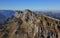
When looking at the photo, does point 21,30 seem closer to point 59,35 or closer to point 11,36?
point 11,36

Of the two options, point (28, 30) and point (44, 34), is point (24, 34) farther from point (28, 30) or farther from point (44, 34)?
point (44, 34)

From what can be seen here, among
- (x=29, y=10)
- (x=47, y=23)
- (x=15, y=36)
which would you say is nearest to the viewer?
(x=47, y=23)

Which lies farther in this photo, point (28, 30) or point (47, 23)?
point (28, 30)

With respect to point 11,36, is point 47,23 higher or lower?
higher

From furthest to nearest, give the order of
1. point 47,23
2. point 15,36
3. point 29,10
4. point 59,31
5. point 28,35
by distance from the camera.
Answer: point 29,10 < point 15,36 < point 28,35 < point 47,23 < point 59,31

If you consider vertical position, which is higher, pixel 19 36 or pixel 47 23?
pixel 47 23

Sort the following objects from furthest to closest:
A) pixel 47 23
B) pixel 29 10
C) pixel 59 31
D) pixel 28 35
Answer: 1. pixel 29 10
2. pixel 28 35
3. pixel 47 23
4. pixel 59 31

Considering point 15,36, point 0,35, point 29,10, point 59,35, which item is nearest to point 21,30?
point 15,36

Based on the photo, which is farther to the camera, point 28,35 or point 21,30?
point 21,30

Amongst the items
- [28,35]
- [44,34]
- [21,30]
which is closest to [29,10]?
[21,30]
